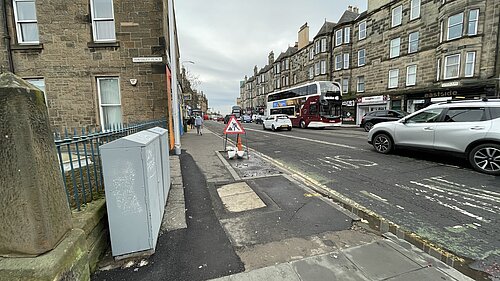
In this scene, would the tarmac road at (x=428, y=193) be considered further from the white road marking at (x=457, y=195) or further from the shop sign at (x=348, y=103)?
the shop sign at (x=348, y=103)

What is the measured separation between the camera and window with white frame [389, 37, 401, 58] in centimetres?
2342

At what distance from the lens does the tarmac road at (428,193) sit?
3061 mm

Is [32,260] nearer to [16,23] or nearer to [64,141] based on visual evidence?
[64,141]

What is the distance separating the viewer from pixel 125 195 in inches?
99.8

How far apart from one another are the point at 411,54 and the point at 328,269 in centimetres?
2632

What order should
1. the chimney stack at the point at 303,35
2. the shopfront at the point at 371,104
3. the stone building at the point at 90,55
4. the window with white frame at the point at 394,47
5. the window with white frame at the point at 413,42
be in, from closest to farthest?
the stone building at the point at 90,55 < the window with white frame at the point at 413,42 < the window with white frame at the point at 394,47 < the shopfront at the point at 371,104 < the chimney stack at the point at 303,35

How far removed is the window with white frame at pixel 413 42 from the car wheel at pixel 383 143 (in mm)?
19058

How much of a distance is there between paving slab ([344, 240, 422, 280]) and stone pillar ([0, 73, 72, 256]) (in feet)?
9.41

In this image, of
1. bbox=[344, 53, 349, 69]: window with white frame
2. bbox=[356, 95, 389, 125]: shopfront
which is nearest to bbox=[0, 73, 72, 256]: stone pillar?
bbox=[356, 95, 389, 125]: shopfront

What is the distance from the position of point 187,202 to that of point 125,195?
1902 millimetres

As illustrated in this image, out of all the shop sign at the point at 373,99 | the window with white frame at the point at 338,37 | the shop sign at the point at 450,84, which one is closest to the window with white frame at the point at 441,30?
the shop sign at the point at 450,84

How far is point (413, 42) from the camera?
22141 millimetres

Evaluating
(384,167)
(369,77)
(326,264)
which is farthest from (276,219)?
(369,77)

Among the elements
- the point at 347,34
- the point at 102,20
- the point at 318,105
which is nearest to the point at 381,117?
the point at 318,105
